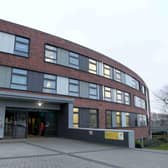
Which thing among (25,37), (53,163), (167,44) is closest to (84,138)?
(53,163)

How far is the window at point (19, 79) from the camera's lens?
652 inches

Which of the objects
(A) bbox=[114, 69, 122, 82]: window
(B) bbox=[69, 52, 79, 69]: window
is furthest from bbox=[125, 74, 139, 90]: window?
(B) bbox=[69, 52, 79, 69]: window

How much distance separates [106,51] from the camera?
→ 212ft

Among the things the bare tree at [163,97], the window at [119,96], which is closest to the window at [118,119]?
the window at [119,96]

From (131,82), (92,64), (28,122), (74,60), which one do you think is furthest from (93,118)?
(131,82)

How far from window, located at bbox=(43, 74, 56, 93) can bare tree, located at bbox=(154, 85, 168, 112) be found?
29.7m

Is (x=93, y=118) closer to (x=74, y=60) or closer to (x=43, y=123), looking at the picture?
(x=43, y=123)

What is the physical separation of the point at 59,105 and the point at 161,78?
5460cm

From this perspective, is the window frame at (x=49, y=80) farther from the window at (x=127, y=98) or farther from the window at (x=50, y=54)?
the window at (x=127, y=98)

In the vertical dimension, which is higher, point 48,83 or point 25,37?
point 25,37

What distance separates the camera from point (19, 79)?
55.4 feet

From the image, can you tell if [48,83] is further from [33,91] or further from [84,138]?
[84,138]

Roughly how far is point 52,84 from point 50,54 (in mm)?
2889

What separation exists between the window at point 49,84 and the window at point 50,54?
1.56m
